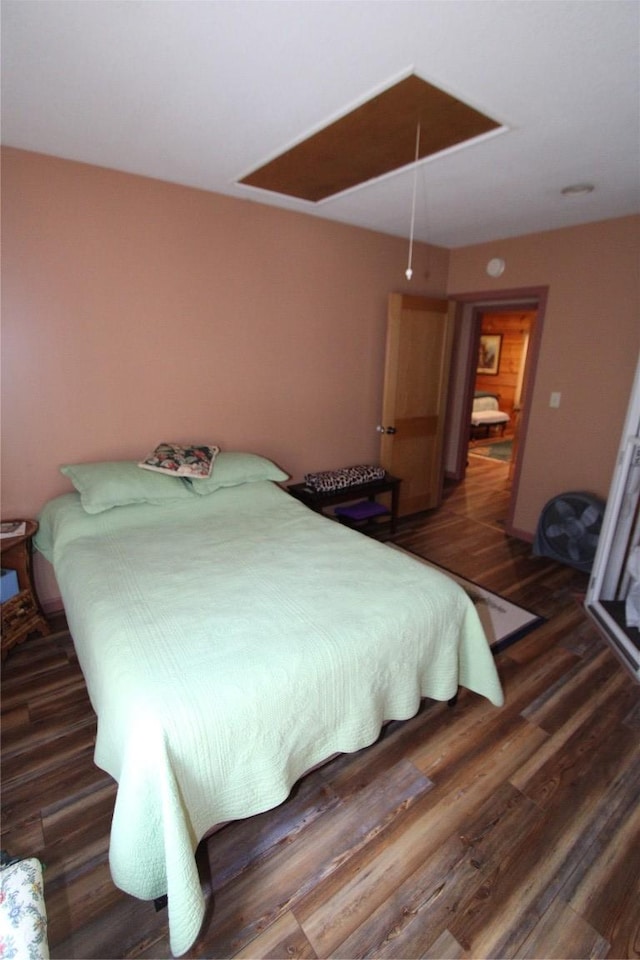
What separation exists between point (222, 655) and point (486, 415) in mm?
6914

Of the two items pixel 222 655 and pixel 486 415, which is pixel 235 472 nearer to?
pixel 222 655

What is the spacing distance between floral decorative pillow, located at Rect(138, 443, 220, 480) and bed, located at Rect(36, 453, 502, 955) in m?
0.22

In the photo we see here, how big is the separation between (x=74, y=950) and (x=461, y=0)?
2.76 metres

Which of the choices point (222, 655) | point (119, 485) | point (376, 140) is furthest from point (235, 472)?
point (376, 140)

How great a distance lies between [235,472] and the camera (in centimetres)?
278

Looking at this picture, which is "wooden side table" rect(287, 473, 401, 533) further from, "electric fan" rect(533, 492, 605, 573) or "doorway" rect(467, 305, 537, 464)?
"doorway" rect(467, 305, 537, 464)

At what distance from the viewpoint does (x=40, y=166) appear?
2.21 m

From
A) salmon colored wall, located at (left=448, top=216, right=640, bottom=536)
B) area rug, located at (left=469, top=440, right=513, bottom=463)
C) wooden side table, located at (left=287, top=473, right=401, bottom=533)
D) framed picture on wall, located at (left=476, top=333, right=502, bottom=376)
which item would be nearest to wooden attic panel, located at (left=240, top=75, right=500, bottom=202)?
salmon colored wall, located at (left=448, top=216, right=640, bottom=536)

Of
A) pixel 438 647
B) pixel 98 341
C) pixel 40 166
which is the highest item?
pixel 40 166

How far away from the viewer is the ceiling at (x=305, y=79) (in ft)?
4.12

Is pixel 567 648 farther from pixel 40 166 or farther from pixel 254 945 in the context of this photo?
pixel 40 166

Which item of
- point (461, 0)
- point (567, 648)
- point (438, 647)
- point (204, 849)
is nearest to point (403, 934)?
point (204, 849)

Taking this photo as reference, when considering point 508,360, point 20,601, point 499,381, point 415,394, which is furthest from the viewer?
point 499,381

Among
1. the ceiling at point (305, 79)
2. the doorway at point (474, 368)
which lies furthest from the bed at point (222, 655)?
the doorway at point (474, 368)
